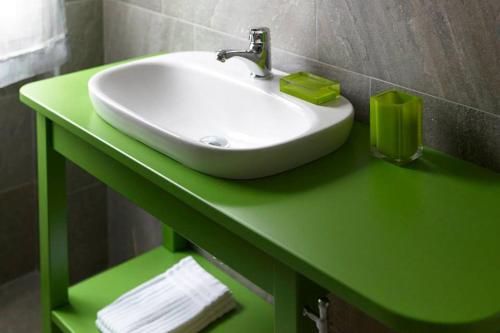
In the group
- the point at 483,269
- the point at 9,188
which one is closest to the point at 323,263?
the point at 483,269

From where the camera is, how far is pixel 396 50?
1534 millimetres

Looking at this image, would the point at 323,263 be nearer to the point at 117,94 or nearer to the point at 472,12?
the point at 472,12

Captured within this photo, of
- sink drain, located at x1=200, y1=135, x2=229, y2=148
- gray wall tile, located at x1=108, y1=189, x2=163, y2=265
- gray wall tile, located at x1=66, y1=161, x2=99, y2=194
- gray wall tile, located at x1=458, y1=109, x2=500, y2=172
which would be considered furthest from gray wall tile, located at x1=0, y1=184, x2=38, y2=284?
gray wall tile, located at x1=458, y1=109, x2=500, y2=172

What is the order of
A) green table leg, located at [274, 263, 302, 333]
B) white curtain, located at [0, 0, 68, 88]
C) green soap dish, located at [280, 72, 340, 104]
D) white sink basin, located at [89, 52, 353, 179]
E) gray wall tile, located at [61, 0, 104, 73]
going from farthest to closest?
gray wall tile, located at [61, 0, 104, 73] < white curtain, located at [0, 0, 68, 88] < green soap dish, located at [280, 72, 340, 104] < white sink basin, located at [89, 52, 353, 179] < green table leg, located at [274, 263, 302, 333]

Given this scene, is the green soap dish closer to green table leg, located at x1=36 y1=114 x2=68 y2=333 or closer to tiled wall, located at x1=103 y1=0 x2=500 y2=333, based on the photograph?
tiled wall, located at x1=103 y1=0 x2=500 y2=333

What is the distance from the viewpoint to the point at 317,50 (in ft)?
5.61

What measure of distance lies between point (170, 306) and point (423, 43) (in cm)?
95

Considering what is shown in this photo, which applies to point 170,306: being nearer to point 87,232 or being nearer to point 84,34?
point 87,232

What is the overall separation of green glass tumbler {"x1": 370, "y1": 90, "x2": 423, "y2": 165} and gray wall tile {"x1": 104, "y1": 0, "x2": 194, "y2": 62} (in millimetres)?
784

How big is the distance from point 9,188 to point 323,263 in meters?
1.55

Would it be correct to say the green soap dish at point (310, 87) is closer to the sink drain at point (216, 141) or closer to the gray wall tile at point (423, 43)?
the gray wall tile at point (423, 43)

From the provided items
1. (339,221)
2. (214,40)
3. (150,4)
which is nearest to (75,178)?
(150,4)

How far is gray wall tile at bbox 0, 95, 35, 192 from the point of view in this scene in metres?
2.30

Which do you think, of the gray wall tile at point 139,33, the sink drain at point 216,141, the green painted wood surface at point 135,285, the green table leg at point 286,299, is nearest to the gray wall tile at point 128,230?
the green painted wood surface at point 135,285
